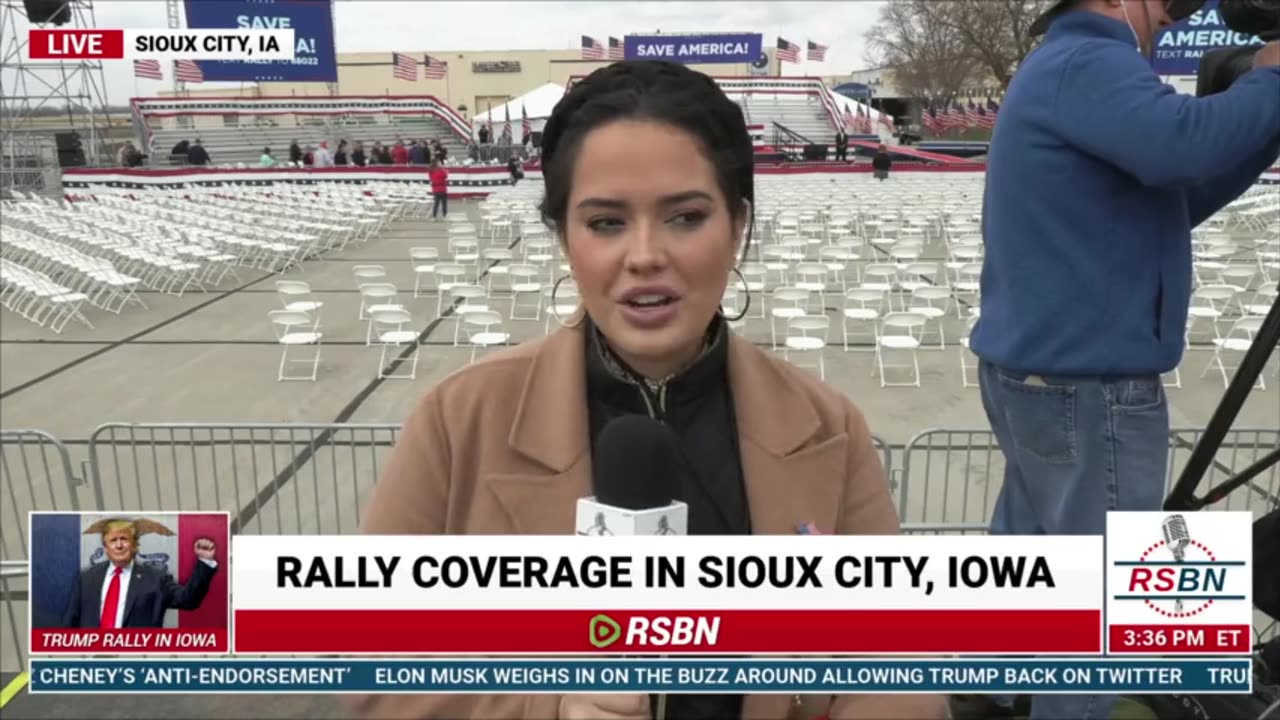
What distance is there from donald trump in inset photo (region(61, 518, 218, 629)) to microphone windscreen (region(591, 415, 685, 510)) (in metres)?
0.98

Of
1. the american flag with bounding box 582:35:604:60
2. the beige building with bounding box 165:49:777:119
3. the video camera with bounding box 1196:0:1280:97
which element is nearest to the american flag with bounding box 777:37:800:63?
the american flag with bounding box 582:35:604:60

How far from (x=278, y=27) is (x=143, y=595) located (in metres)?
43.5

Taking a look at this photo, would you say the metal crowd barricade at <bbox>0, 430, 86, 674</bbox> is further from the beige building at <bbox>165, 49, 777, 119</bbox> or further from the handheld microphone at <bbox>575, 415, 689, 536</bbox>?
the beige building at <bbox>165, 49, 777, 119</bbox>

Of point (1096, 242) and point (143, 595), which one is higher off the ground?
point (1096, 242)

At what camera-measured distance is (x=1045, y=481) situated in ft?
8.57

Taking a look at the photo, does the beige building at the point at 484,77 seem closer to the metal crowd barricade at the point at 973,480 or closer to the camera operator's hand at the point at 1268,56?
the metal crowd barricade at the point at 973,480

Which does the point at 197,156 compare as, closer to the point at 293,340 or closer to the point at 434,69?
the point at 434,69

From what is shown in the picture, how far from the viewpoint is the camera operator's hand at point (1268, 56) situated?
81.8 inches

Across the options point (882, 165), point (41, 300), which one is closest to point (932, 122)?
point (882, 165)

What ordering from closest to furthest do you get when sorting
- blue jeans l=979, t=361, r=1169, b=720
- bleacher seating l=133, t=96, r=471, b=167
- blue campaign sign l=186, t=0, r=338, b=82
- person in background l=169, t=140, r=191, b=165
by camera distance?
blue jeans l=979, t=361, r=1169, b=720
person in background l=169, t=140, r=191, b=165
blue campaign sign l=186, t=0, r=338, b=82
bleacher seating l=133, t=96, r=471, b=167

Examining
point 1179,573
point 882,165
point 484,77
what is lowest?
point 1179,573

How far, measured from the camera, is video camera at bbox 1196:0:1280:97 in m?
2.04

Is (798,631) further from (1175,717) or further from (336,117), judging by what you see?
(336,117)

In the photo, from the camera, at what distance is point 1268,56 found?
82.8 inches
